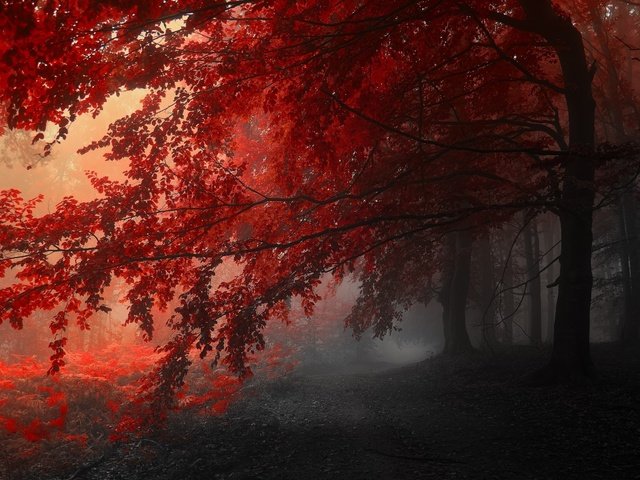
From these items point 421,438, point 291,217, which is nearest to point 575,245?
point 421,438

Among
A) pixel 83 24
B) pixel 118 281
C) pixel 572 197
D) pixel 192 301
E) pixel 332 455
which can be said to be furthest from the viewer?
pixel 118 281

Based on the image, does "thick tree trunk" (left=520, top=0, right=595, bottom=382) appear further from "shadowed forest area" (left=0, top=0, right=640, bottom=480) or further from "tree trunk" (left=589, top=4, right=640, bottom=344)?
"tree trunk" (left=589, top=4, right=640, bottom=344)

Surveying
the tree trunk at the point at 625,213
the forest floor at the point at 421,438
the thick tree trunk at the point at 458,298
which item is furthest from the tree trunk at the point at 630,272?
the thick tree trunk at the point at 458,298

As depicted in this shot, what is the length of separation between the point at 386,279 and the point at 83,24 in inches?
432

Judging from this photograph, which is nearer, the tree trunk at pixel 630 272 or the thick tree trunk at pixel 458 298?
the tree trunk at pixel 630 272

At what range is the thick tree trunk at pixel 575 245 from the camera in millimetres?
8945

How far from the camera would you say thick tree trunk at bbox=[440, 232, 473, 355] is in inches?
609

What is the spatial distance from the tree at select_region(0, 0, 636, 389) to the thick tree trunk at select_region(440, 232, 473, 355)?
17.4 feet

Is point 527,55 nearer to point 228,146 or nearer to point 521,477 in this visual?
point 228,146

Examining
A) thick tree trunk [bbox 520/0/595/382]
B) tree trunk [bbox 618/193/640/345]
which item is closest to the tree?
thick tree trunk [bbox 520/0/595/382]

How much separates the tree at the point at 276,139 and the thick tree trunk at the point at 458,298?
531 centimetres

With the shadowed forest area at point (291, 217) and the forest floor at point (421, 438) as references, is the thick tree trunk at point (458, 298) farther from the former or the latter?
the forest floor at point (421, 438)

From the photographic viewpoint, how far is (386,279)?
47.7ft

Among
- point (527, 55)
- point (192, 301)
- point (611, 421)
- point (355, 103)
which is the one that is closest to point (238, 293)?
point (192, 301)
